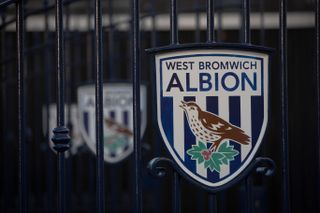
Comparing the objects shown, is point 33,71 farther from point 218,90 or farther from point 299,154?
point 218,90

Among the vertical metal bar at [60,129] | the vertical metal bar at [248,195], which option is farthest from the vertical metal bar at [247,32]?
the vertical metal bar at [60,129]

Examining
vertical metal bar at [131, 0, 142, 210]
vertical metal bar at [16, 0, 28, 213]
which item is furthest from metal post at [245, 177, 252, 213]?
vertical metal bar at [16, 0, 28, 213]

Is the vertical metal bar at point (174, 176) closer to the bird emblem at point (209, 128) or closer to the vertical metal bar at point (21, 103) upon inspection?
the bird emblem at point (209, 128)

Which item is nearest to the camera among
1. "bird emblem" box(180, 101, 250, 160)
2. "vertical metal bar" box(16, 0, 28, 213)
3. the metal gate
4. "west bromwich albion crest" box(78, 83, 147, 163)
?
"bird emblem" box(180, 101, 250, 160)

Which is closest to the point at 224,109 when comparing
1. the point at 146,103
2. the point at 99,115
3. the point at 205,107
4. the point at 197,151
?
the point at 205,107

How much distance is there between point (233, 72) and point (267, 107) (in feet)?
0.57

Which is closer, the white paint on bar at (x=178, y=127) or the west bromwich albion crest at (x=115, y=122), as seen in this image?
the white paint on bar at (x=178, y=127)

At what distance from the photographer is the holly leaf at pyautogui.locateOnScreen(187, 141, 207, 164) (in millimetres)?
2348

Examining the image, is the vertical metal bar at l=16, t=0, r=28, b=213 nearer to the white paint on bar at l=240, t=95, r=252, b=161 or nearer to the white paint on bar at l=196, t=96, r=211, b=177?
the white paint on bar at l=196, t=96, r=211, b=177

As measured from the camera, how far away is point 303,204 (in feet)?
18.9

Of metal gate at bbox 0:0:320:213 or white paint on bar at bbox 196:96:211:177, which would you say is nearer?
white paint on bar at bbox 196:96:211:177

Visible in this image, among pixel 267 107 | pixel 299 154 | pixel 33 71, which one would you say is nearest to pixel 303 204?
pixel 299 154

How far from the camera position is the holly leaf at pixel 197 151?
92.4 inches

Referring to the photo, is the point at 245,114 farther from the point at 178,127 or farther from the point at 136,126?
the point at 136,126
